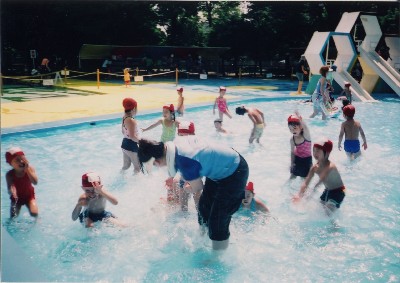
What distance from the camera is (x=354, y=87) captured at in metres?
19.1

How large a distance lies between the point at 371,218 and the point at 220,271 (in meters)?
2.68

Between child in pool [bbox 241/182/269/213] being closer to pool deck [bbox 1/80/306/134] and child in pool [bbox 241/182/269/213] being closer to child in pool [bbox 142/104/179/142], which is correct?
child in pool [bbox 142/104/179/142]

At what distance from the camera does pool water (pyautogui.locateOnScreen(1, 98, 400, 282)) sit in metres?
4.20

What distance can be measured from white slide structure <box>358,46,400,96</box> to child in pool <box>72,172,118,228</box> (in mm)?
17979

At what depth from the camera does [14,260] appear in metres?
3.54

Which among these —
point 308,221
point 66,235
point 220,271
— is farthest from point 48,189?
point 308,221

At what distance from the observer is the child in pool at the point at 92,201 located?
14.6ft

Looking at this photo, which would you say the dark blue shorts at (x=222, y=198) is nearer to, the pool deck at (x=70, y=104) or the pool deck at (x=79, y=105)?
the pool deck at (x=70, y=104)

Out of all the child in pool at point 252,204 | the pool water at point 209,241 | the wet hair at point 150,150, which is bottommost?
the pool water at point 209,241

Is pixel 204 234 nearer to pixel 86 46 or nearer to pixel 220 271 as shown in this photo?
pixel 220 271

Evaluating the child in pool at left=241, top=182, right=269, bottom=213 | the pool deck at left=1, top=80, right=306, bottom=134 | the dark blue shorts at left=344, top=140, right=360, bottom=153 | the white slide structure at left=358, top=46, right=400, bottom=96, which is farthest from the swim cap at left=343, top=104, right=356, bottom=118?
the white slide structure at left=358, top=46, right=400, bottom=96

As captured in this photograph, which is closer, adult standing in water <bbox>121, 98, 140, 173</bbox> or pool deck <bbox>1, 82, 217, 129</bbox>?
adult standing in water <bbox>121, 98, 140, 173</bbox>

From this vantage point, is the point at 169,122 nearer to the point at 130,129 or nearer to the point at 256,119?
the point at 130,129

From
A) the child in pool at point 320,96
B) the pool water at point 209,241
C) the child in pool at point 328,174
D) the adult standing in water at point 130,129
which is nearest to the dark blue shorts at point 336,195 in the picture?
the child in pool at point 328,174
